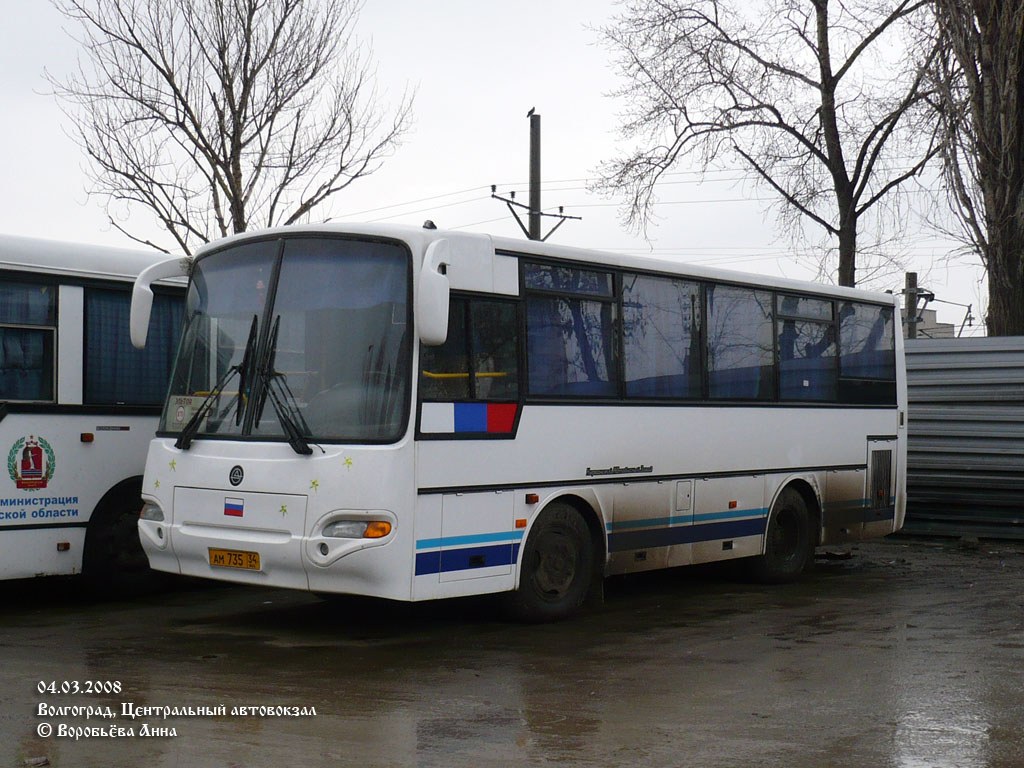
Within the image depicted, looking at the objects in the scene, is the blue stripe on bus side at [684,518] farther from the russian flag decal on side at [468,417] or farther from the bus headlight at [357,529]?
the bus headlight at [357,529]

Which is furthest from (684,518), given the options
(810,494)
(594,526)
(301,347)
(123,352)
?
(123,352)

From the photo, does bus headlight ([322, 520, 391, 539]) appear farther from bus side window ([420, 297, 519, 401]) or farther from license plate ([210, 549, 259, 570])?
bus side window ([420, 297, 519, 401])

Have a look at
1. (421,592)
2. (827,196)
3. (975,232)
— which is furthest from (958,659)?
(827,196)

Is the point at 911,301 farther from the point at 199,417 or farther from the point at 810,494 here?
the point at 199,417

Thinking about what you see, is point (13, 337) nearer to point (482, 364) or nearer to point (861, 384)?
point (482, 364)

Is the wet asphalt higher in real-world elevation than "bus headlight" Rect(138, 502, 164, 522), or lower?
lower

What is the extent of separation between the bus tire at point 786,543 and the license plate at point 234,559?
5543mm

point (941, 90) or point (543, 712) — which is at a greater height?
point (941, 90)

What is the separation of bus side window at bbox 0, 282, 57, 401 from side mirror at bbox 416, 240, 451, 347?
3459 millimetres

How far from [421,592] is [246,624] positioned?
73.2 inches

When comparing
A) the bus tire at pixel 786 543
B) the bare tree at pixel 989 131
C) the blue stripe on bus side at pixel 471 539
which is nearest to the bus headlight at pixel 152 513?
the blue stripe on bus side at pixel 471 539

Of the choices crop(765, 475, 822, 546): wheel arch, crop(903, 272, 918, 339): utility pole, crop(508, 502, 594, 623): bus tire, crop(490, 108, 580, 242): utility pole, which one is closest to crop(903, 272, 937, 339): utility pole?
crop(903, 272, 918, 339): utility pole

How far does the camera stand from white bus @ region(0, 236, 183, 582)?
10164 mm

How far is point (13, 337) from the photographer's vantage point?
33.3 feet
